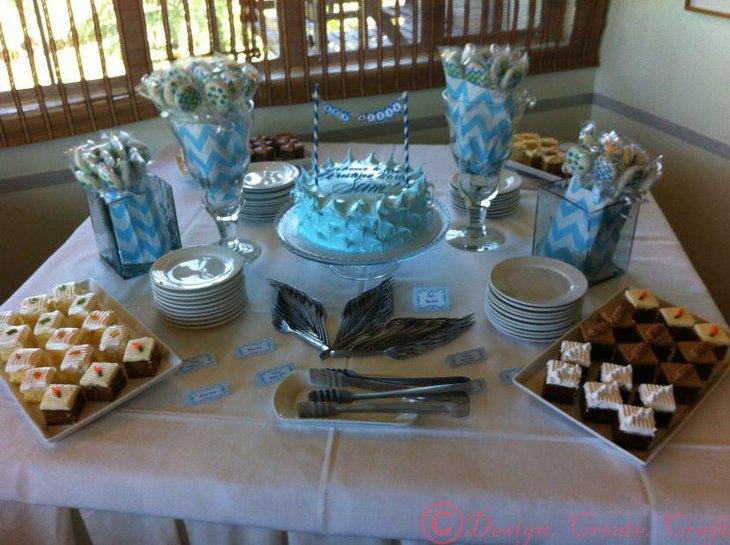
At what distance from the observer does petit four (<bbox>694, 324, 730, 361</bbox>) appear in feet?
3.60

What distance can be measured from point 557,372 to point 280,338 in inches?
21.0

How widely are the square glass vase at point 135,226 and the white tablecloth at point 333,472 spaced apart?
1.35 ft

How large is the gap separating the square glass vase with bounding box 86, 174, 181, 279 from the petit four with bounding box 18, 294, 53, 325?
0.21 meters

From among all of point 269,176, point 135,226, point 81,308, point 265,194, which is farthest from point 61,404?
point 269,176

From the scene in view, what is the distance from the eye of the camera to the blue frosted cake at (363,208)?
128cm

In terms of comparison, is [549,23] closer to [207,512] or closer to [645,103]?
[645,103]

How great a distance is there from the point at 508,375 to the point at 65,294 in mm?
901

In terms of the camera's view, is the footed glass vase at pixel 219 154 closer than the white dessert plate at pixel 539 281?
No

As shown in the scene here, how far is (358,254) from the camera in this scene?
1.30 m

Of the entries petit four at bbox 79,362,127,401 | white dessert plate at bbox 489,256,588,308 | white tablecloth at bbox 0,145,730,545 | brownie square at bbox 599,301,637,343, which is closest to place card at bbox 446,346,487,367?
white tablecloth at bbox 0,145,730,545

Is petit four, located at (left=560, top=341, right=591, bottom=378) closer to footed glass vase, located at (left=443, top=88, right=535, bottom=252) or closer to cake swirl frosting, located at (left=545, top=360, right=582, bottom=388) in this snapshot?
cake swirl frosting, located at (left=545, top=360, right=582, bottom=388)

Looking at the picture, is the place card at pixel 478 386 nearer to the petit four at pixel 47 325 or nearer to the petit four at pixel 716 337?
the petit four at pixel 716 337

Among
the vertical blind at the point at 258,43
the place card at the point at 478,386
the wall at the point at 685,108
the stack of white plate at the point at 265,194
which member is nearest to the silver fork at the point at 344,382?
the place card at the point at 478,386

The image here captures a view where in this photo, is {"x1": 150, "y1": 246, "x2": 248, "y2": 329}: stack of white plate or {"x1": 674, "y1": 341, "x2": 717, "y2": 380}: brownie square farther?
{"x1": 150, "y1": 246, "x2": 248, "y2": 329}: stack of white plate
